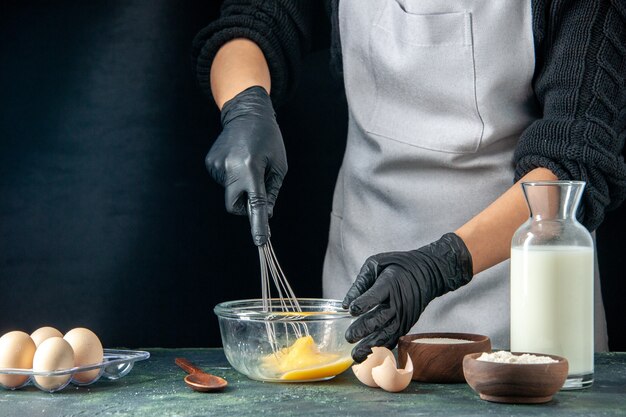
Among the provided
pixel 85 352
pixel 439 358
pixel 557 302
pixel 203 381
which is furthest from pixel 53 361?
pixel 557 302

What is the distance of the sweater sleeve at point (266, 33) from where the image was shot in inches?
84.7

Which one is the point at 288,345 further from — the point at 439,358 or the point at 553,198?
the point at 553,198

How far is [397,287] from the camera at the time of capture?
146 centimetres

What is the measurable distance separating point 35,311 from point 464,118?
1272mm

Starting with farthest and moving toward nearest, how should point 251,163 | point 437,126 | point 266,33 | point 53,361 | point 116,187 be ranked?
1. point 116,187
2. point 266,33
3. point 437,126
4. point 251,163
5. point 53,361

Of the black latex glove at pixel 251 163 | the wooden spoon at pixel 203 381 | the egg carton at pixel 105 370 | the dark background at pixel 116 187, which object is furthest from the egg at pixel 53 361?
the dark background at pixel 116 187

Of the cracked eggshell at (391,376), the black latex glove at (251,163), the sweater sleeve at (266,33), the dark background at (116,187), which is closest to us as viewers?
the cracked eggshell at (391,376)

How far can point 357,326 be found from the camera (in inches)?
54.6

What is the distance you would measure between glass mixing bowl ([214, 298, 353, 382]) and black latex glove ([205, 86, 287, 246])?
22cm

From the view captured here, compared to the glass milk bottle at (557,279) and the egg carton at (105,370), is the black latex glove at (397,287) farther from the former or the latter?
the egg carton at (105,370)

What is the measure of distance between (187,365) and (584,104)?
0.93m

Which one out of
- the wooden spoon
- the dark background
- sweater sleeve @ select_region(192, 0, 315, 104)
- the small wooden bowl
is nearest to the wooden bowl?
the small wooden bowl

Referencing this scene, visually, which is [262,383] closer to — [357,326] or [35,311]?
[357,326]

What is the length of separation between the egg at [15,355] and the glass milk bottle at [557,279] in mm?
750
